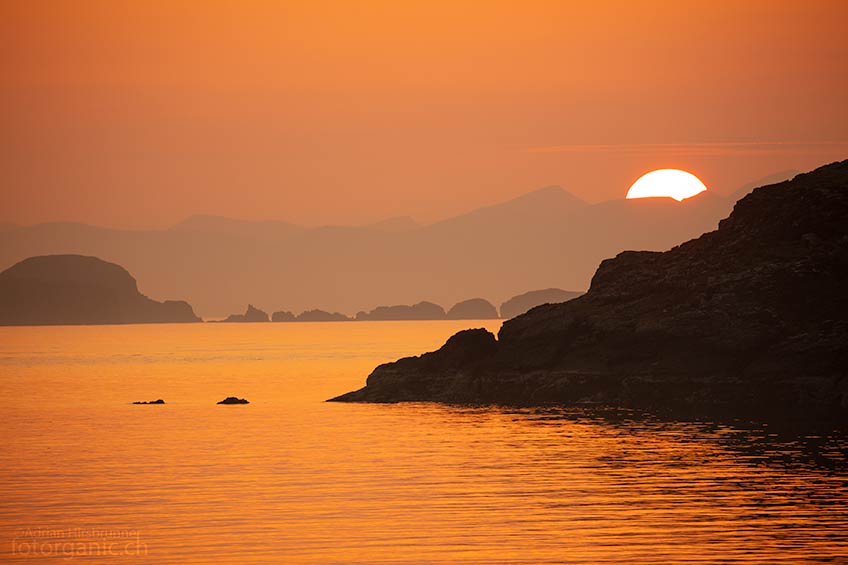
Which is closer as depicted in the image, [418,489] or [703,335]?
[418,489]

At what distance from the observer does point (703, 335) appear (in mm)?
81750

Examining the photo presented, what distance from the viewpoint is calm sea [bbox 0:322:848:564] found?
118 feet

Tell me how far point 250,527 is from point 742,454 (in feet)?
88.7

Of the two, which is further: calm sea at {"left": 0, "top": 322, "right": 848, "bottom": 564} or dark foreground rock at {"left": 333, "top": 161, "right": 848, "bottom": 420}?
dark foreground rock at {"left": 333, "top": 161, "right": 848, "bottom": 420}

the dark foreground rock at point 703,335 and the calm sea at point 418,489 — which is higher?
the dark foreground rock at point 703,335

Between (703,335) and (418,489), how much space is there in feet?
129

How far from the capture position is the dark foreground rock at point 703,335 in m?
78.1

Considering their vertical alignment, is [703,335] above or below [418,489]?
above

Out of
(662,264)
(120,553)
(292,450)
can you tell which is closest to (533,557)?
→ (120,553)

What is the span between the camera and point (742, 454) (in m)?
57.0

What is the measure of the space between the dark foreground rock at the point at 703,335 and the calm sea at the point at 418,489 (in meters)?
6.87

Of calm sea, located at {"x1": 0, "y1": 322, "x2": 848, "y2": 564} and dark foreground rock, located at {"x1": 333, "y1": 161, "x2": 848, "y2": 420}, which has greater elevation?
dark foreground rock, located at {"x1": 333, "y1": 161, "x2": 848, "y2": 420}

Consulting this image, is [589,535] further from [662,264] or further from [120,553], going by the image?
[662,264]

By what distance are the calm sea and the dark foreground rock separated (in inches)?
271
